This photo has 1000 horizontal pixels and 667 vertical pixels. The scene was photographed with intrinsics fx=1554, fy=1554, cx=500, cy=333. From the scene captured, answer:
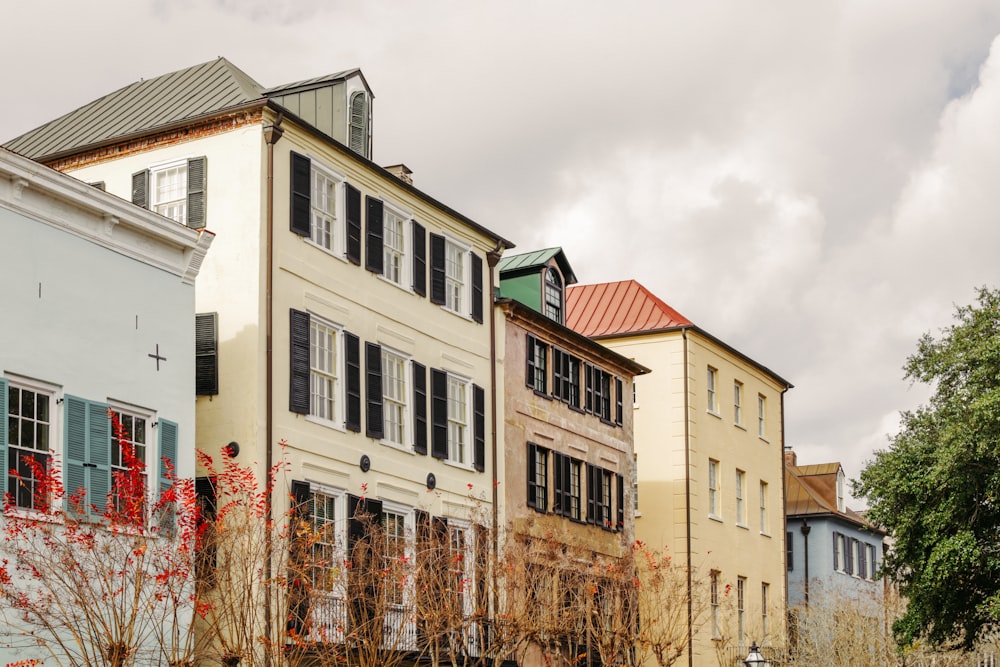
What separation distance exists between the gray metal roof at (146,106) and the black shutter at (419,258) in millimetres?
4398

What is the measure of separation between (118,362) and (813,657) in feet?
99.2

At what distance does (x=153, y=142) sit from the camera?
30.0 m

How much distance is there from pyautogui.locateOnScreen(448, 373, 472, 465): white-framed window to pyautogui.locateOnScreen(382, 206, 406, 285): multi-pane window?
2870 millimetres

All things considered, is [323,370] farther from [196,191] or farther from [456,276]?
[456,276]

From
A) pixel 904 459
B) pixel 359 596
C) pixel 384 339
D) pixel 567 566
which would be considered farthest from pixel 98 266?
pixel 904 459

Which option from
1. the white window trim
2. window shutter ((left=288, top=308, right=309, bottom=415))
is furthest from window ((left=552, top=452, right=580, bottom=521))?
window shutter ((left=288, top=308, right=309, bottom=415))

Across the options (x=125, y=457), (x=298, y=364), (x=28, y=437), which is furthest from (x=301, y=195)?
(x=28, y=437)

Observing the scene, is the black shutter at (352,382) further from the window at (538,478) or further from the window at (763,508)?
the window at (763,508)

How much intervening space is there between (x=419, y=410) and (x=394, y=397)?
33.4 inches

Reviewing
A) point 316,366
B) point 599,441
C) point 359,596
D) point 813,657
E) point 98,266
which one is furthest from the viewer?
point 813,657

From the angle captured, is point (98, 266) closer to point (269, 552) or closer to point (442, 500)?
point (269, 552)

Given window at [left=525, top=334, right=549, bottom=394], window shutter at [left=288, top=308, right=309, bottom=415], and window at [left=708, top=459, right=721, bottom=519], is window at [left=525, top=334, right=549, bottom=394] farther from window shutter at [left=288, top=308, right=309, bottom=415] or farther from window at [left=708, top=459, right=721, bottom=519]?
window at [left=708, top=459, right=721, bottom=519]

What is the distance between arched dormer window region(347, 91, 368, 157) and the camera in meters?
32.7

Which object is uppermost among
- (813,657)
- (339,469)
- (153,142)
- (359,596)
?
(153,142)
